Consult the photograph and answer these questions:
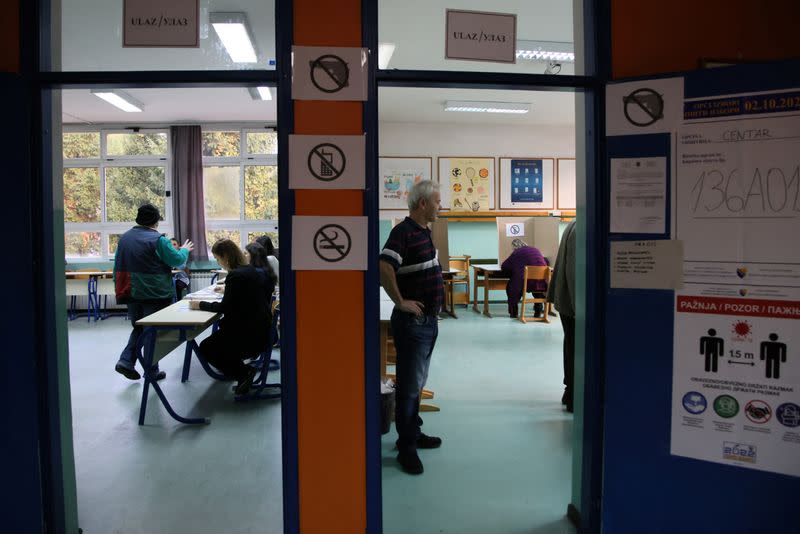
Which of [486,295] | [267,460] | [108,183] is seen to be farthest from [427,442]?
[108,183]

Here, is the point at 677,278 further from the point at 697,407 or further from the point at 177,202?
the point at 177,202

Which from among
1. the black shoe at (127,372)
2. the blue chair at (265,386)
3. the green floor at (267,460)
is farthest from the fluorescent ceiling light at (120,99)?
the blue chair at (265,386)

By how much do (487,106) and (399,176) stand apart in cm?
187

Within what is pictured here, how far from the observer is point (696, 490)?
1.75 meters

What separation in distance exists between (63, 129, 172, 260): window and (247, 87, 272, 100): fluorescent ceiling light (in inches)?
93.2

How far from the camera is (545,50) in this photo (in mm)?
4461

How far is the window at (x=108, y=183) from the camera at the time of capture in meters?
7.75

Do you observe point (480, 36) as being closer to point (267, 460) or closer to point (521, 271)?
point (267, 460)

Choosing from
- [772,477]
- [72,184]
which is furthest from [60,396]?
[72,184]

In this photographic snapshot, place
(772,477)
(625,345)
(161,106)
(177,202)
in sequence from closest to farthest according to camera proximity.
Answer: (772,477) → (625,345) → (161,106) → (177,202)

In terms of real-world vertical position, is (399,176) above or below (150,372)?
above

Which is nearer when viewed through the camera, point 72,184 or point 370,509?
point 370,509

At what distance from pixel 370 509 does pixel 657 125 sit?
67.1 inches

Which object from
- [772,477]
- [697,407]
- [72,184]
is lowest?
[772,477]
